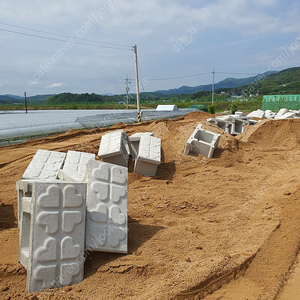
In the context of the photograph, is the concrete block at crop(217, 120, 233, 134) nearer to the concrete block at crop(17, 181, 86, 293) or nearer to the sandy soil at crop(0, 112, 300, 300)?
the sandy soil at crop(0, 112, 300, 300)

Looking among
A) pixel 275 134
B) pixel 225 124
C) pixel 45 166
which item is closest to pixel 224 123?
pixel 225 124

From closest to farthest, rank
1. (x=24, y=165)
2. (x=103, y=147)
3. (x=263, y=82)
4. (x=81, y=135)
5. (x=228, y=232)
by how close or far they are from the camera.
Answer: (x=228, y=232) < (x=103, y=147) < (x=24, y=165) < (x=81, y=135) < (x=263, y=82)

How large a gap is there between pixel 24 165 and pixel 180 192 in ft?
14.8

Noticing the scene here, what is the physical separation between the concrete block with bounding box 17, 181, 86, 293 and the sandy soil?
→ 0.14 metres

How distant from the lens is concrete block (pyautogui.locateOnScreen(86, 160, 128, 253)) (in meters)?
3.19

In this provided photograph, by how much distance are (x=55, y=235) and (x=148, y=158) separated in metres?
4.01

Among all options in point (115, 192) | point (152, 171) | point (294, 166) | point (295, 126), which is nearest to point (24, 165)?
point (152, 171)

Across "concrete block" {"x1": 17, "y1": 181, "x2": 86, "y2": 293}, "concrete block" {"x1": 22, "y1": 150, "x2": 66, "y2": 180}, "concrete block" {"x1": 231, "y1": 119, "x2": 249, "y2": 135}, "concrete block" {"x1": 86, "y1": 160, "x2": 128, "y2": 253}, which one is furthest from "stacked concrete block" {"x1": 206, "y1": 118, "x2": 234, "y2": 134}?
"concrete block" {"x1": 17, "y1": 181, "x2": 86, "y2": 293}

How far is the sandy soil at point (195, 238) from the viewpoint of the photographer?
2.98 metres

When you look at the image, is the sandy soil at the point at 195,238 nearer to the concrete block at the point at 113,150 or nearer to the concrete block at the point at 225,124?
the concrete block at the point at 113,150

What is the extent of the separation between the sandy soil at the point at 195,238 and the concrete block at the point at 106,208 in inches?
9.2

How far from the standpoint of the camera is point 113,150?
6602mm

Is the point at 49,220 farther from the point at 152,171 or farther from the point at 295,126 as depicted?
the point at 295,126

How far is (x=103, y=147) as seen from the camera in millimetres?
6895
